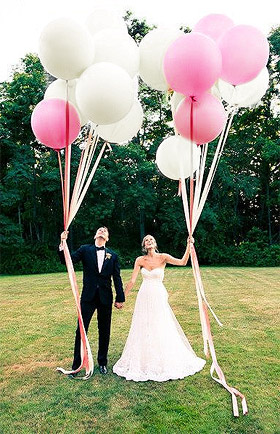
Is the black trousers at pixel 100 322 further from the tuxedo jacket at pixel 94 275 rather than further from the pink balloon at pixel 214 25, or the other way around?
the pink balloon at pixel 214 25

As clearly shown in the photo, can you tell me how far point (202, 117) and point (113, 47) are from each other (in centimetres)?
96

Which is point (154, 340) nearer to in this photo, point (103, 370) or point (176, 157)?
point (103, 370)

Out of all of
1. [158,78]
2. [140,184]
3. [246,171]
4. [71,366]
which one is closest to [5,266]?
[140,184]

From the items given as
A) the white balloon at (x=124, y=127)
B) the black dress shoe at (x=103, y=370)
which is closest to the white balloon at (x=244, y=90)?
the white balloon at (x=124, y=127)

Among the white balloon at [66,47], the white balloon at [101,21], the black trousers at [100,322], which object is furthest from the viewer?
the black trousers at [100,322]

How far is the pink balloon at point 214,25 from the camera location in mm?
3678

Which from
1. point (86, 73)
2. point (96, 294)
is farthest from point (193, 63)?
point (96, 294)

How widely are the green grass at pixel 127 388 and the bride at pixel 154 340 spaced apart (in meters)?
0.14

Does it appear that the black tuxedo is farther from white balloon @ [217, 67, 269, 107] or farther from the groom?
white balloon @ [217, 67, 269, 107]

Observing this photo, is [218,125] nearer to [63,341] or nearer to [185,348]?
[185,348]

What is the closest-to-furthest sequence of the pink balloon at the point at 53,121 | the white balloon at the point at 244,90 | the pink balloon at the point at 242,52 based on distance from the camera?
1. the pink balloon at the point at 242,52
2. the pink balloon at the point at 53,121
3. the white balloon at the point at 244,90

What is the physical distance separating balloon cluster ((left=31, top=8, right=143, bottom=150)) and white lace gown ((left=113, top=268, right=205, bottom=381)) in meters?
1.84

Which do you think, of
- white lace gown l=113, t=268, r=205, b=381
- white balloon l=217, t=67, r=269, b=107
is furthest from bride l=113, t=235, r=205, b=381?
white balloon l=217, t=67, r=269, b=107

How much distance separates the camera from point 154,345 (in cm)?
438
